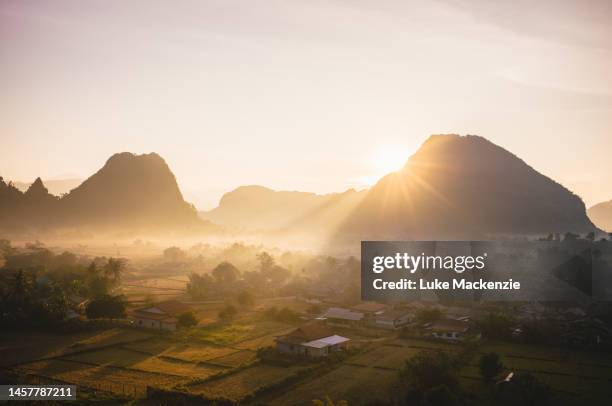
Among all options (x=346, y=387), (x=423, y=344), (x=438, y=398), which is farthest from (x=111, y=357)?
(x=423, y=344)

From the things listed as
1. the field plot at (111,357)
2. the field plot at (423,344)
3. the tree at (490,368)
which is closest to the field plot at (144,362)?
the field plot at (111,357)

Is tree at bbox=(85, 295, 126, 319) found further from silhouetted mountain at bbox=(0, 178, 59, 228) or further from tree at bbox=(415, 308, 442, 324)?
silhouetted mountain at bbox=(0, 178, 59, 228)

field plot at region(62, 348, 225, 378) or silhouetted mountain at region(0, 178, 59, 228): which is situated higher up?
silhouetted mountain at region(0, 178, 59, 228)

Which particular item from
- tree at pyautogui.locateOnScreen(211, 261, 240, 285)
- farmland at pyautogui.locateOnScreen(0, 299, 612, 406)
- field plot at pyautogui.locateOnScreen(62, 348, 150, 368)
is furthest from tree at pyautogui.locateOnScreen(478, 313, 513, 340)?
tree at pyautogui.locateOnScreen(211, 261, 240, 285)

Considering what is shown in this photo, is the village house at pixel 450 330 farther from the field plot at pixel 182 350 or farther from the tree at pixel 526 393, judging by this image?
the field plot at pixel 182 350

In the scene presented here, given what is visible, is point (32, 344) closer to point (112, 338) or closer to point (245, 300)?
point (112, 338)

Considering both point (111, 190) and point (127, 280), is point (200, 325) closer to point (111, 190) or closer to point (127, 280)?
point (127, 280)
